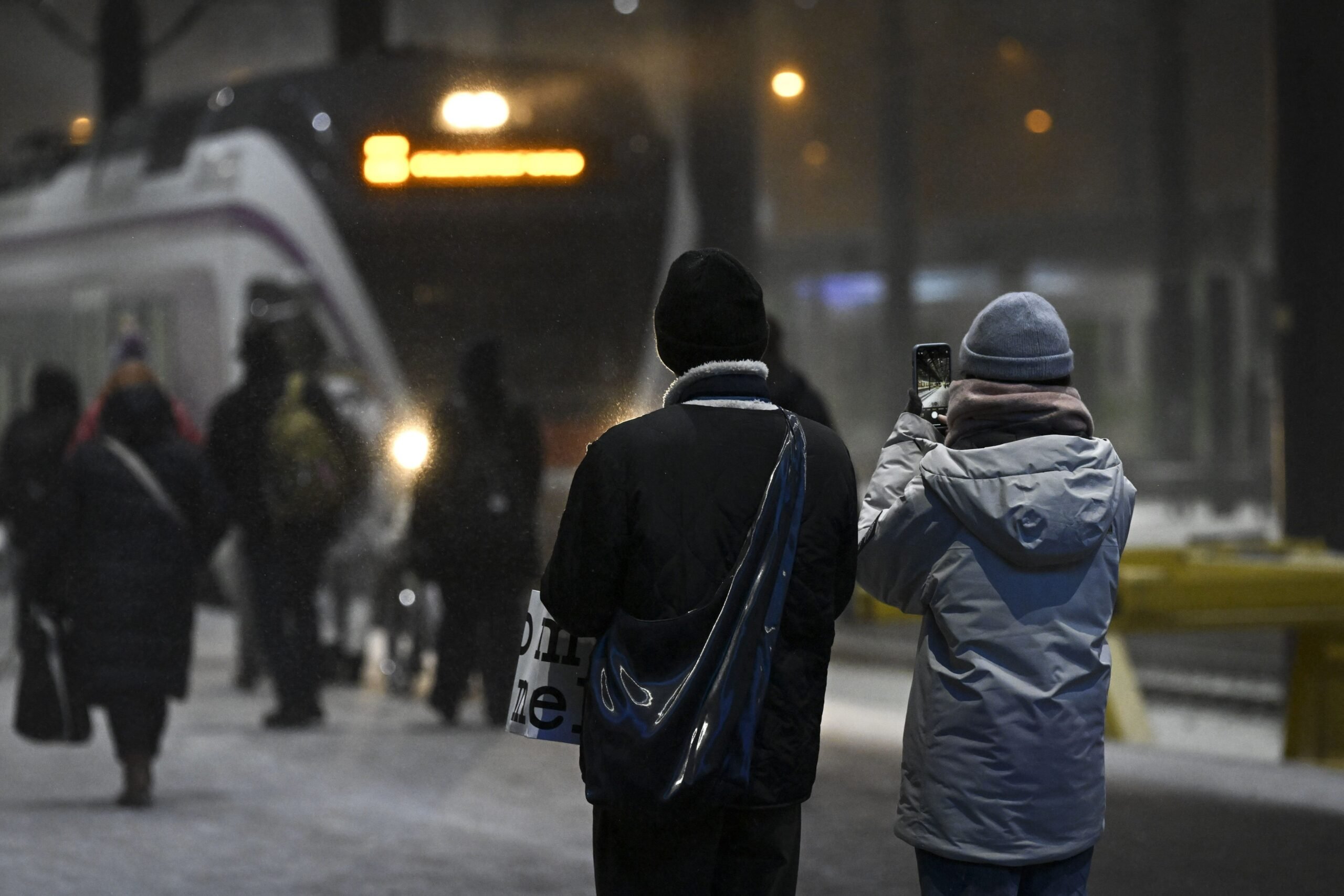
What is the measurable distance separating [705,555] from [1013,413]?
0.60 m

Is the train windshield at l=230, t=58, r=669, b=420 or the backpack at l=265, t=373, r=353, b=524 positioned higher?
the train windshield at l=230, t=58, r=669, b=420

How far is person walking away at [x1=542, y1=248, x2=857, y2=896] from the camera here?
2.87 metres

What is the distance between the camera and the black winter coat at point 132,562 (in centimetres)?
506

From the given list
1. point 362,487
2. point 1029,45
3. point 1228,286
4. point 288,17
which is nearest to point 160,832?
point 362,487

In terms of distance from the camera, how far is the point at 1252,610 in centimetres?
644

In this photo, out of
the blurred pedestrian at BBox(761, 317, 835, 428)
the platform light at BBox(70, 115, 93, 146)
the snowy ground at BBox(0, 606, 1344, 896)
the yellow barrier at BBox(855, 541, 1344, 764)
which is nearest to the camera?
the snowy ground at BBox(0, 606, 1344, 896)

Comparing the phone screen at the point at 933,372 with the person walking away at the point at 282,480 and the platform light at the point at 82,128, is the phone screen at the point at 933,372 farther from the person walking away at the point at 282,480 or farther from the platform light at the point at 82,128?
the platform light at the point at 82,128

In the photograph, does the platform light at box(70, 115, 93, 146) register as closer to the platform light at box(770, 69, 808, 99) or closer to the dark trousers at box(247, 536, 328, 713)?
the dark trousers at box(247, 536, 328, 713)

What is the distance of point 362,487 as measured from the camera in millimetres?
4844

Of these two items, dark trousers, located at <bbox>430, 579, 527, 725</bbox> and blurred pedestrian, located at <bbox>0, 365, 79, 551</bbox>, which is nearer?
dark trousers, located at <bbox>430, 579, 527, 725</bbox>

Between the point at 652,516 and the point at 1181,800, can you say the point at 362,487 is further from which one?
the point at 1181,800

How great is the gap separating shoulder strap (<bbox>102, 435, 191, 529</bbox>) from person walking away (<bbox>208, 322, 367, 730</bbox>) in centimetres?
21

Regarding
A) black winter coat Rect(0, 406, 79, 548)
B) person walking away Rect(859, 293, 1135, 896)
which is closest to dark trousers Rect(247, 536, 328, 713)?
black winter coat Rect(0, 406, 79, 548)

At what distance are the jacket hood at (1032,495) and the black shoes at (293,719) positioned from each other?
2832mm
